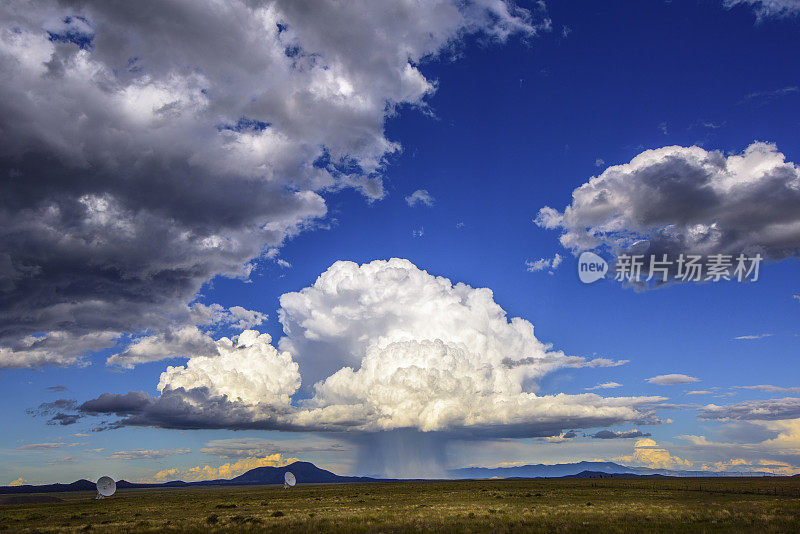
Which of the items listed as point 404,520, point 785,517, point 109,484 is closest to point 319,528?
point 404,520

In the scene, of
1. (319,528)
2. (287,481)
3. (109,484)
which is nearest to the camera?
(319,528)

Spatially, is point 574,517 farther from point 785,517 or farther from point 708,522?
point 785,517

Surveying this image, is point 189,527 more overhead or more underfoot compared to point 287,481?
more overhead

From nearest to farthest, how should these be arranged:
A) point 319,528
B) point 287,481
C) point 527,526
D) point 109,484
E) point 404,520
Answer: point 527,526 → point 319,528 → point 404,520 → point 109,484 → point 287,481

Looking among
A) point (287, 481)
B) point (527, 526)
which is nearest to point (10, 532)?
point (527, 526)

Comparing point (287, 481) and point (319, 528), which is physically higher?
point (319, 528)

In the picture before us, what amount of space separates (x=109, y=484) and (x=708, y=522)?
308ft

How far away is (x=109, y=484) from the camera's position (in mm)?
90000

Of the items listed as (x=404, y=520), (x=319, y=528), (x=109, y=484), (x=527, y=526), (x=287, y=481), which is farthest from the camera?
(x=287, y=481)

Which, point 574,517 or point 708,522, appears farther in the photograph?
point 574,517

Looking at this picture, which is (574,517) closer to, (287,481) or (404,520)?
(404,520)

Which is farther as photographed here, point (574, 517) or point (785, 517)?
point (574, 517)

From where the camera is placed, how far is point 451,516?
153ft

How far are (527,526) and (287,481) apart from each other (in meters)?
99.6
